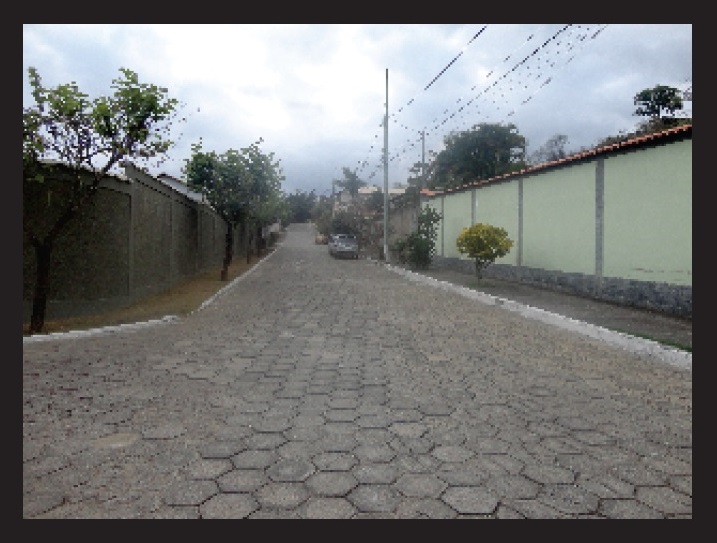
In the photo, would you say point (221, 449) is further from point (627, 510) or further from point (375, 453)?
point (627, 510)

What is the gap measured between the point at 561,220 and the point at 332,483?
12.7 metres

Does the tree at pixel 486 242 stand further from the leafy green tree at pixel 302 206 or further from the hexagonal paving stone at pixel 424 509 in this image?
the leafy green tree at pixel 302 206

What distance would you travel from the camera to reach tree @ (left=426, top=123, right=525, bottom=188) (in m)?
47.9

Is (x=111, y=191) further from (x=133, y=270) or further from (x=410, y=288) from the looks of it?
(x=410, y=288)

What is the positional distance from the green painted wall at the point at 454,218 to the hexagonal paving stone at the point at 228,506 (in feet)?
62.6

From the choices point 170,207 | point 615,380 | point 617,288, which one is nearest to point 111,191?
point 170,207

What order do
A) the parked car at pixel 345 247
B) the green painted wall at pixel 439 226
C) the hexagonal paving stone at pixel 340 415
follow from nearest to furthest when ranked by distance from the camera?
the hexagonal paving stone at pixel 340 415 → the green painted wall at pixel 439 226 → the parked car at pixel 345 247

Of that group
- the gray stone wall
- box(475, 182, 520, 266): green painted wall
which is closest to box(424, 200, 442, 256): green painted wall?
box(475, 182, 520, 266): green painted wall

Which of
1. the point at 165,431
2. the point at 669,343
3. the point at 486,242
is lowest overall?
the point at 165,431

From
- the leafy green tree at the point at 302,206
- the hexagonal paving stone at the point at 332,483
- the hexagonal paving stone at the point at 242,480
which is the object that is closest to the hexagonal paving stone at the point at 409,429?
the hexagonal paving stone at the point at 332,483

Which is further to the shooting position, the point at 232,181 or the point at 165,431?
the point at 232,181

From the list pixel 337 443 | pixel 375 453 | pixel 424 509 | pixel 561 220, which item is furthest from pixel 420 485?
pixel 561 220

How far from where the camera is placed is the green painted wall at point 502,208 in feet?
54.9

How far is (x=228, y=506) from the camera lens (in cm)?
284
